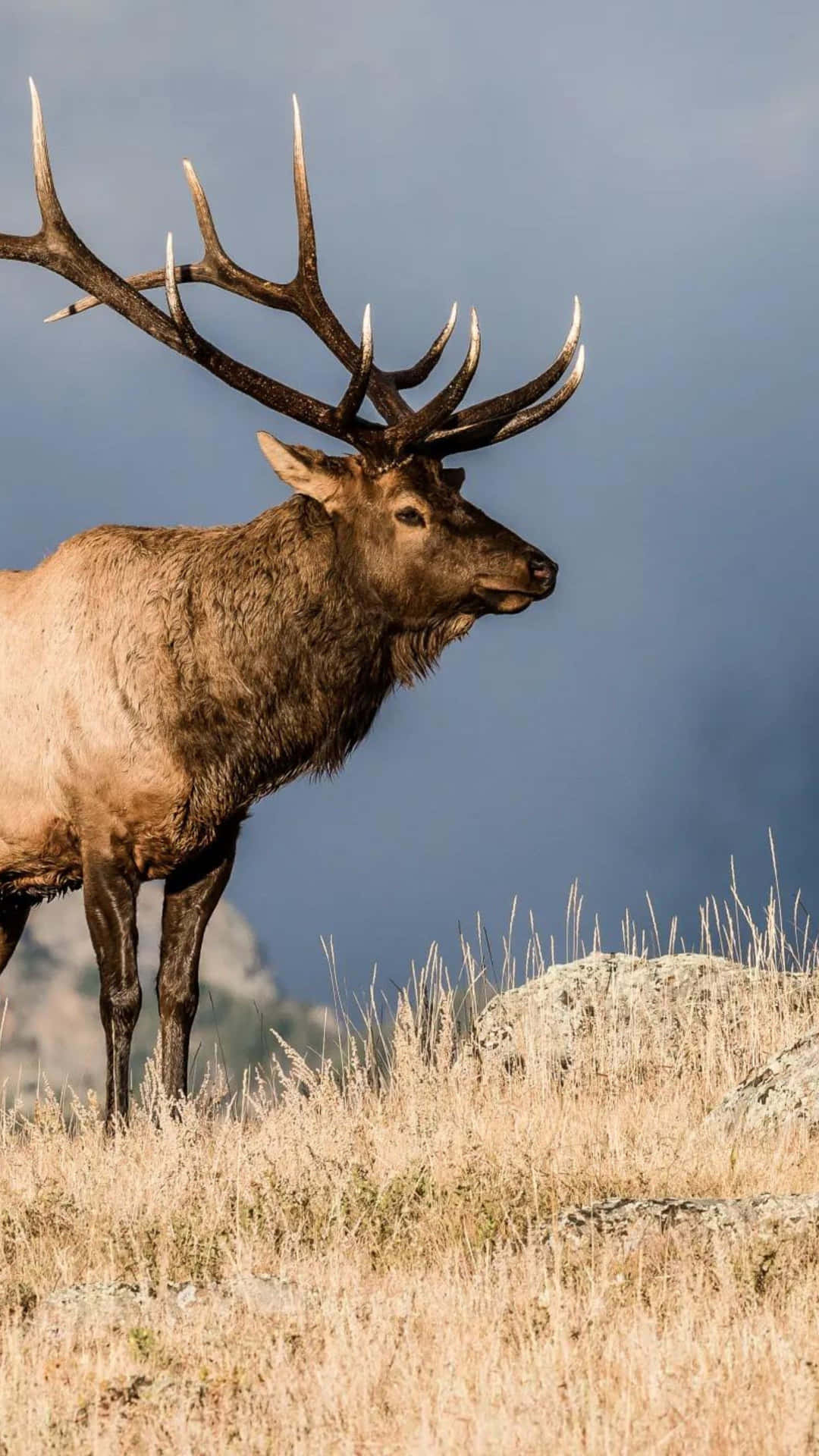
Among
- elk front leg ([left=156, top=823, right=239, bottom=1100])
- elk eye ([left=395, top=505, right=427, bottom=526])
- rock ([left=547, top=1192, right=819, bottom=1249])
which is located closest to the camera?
rock ([left=547, top=1192, right=819, bottom=1249])

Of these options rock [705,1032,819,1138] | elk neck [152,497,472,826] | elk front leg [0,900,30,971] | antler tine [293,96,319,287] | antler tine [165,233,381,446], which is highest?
antler tine [293,96,319,287]

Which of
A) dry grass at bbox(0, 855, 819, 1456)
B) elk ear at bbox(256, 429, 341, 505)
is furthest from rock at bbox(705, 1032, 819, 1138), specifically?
elk ear at bbox(256, 429, 341, 505)

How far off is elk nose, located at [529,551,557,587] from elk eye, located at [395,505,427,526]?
22.2 inches

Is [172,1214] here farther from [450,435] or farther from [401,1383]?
[450,435]

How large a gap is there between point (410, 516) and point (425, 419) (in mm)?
468

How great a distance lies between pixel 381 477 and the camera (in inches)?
344

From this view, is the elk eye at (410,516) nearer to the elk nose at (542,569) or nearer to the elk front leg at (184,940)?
the elk nose at (542,569)

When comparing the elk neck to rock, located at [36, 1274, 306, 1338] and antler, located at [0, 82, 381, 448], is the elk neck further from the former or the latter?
rock, located at [36, 1274, 306, 1338]

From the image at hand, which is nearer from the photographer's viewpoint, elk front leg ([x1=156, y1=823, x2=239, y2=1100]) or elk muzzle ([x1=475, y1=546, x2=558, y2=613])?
elk muzzle ([x1=475, y1=546, x2=558, y2=613])

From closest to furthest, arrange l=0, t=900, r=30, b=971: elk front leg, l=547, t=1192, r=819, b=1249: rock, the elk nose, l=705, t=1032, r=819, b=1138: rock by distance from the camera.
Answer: l=547, t=1192, r=819, b=1249: rock, l=705, t=1032, r=819, b=1138: rock, the elk nose, l=0, t=900, r=30, b=971: elk front leg

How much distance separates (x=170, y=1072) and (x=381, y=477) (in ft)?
10.4

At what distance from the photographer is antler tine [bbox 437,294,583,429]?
9.10 m

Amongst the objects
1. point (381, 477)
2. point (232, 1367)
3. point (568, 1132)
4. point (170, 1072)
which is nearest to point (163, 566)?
point (381, 477)

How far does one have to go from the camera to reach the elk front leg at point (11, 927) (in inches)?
404
